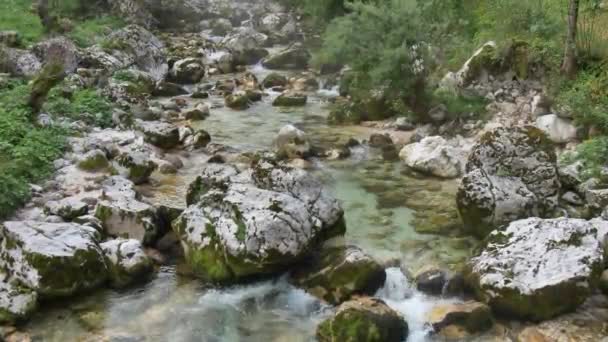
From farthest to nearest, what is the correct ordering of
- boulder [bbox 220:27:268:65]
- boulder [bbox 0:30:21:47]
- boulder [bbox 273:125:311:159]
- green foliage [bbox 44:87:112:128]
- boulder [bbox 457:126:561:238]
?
boulder [bbox 220:27:268:65]
boulder [bbox 0:30:21:47]
green foliage [bbox 44:87:112:128]
boulder [bbox 273:125:311:159]
boulder [bbox 457:126:561:238]

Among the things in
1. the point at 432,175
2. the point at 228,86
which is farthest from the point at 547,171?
the point at 228,86

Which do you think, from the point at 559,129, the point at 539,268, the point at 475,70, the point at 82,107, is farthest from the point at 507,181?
the point at 82,107

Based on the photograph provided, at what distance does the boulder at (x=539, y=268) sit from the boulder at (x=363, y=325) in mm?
1365

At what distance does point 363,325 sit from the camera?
7.73 m

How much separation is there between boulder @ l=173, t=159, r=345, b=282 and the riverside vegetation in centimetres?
3

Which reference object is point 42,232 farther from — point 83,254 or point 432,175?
point 432,175

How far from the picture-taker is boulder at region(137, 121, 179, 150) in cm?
1556

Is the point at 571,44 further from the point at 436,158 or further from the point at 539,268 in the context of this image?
the point at 539,268

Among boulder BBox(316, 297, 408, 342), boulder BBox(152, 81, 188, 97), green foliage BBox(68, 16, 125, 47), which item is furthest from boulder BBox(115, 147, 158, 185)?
green foliage BBox(68, 16, 125, 47)

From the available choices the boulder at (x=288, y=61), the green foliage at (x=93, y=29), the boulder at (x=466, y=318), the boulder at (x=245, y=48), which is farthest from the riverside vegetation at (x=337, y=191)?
the boulder at (x=245, y=48)

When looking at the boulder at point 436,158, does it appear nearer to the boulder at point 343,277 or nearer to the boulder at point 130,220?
the boulder at point 343,277

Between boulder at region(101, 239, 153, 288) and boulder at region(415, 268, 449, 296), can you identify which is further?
boulder at region(101, 239, 153, 288)

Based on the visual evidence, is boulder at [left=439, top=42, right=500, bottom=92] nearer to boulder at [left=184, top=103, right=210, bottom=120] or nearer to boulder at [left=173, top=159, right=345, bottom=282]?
boulder at [left=184, top=103, right=210, bottom=120]

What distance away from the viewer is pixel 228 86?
73.9ft
